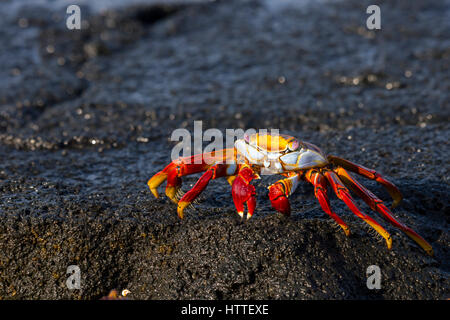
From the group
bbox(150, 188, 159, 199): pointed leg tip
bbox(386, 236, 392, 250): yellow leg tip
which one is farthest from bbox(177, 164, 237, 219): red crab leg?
bbox(386, 236, 392, 250): yellow leg tip

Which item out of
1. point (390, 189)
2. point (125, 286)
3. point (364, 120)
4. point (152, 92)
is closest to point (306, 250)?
point (390, 189)

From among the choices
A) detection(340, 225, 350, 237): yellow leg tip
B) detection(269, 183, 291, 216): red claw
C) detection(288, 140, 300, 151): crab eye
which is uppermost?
detection(288, 140, 300, 151): crab eye

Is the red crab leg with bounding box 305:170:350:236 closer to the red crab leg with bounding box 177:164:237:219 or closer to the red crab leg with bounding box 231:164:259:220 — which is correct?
the red crab leg with bounding box 231:164:259:220

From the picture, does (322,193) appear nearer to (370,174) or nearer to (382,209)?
(382,209)

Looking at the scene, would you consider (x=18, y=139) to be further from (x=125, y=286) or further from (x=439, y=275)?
(x=439, y=275)

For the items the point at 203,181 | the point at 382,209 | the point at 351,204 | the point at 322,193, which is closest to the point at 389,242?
the point at 382,209

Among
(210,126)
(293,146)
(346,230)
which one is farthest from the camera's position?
(210,126)
